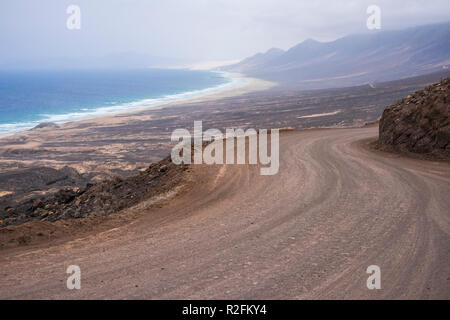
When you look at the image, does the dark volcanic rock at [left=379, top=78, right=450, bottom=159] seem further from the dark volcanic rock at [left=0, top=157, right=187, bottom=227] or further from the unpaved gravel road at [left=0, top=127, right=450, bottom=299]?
the dark volcanic rock at [left=0, top=157, right=187, bottom=227]

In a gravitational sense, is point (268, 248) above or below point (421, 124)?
below

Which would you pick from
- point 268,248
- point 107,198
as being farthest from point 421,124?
point 107,198

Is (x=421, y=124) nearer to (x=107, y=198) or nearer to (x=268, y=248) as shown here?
(x=268, y=248)

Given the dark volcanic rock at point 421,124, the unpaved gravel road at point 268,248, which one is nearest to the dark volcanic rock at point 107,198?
the unpaved gravel road at point 268,248

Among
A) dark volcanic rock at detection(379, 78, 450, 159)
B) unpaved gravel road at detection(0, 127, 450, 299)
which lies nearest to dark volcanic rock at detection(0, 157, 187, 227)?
unpaved gravel road at detection(0, 127, 450, 299)
